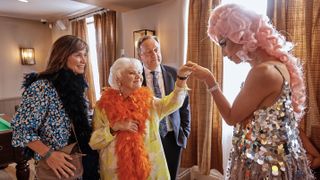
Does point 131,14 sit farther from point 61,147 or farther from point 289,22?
point 61,147

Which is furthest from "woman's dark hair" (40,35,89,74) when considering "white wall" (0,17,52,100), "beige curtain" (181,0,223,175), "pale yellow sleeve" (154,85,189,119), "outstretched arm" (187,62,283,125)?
"beige curtain" (181,0,223,175)

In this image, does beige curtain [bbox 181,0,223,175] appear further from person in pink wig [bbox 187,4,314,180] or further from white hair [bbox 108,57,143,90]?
person in pink wig [bbox 187,4,314,180]

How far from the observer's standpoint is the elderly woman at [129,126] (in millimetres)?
1288

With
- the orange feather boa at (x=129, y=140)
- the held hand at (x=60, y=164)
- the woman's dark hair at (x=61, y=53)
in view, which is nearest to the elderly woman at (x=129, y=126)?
the orange feather boa at (x=129, y=140)

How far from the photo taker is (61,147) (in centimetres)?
119

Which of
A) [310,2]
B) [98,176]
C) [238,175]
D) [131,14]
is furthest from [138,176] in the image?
[131,14]

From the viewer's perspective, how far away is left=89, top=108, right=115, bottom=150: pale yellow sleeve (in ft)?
4.11

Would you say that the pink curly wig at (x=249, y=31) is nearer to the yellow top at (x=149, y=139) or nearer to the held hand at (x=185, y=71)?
the held hand at (x=185, y=71)

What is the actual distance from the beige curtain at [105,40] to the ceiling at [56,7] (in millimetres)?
117

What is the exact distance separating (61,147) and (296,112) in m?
1.16

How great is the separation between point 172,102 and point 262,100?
55 centimetres

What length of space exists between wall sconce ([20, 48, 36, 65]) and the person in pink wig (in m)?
1.96

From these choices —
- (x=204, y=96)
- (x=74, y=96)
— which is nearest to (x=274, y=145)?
(x=74, y=96)

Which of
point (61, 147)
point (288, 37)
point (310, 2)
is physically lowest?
point (61, 147)
